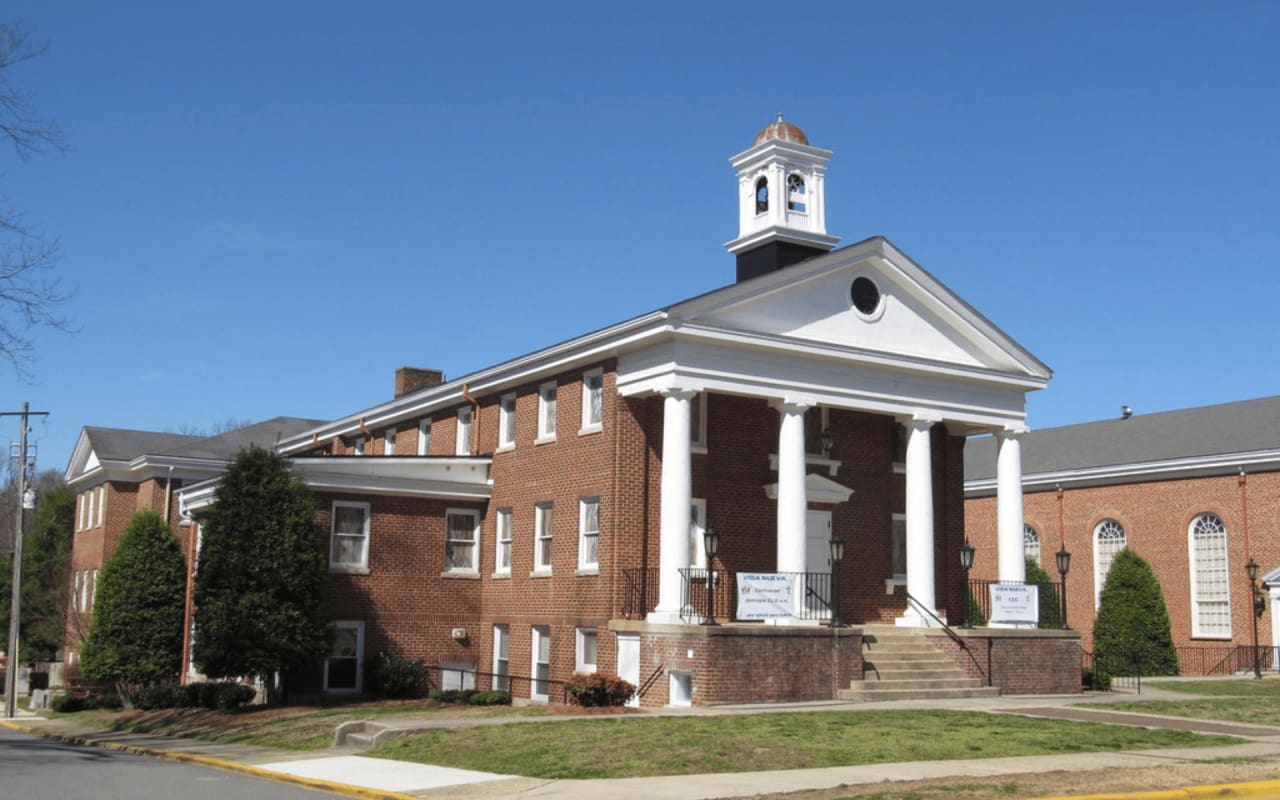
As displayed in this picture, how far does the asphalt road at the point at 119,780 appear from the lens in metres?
15.3

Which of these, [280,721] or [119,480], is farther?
[119,480]

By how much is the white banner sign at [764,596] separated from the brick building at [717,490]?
0.22ft

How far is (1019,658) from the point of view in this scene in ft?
95.3

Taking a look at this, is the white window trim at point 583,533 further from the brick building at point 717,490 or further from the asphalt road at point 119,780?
the asphalt road at point 119,780

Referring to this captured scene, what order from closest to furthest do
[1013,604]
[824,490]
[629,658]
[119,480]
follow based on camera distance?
[629,658], [1013,604], [824,490], [119,480]

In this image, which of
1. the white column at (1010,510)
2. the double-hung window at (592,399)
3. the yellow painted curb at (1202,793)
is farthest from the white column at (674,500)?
the yellow painted curb at (1202,793)

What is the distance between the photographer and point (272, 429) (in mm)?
49938

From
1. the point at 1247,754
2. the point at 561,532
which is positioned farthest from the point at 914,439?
the point at 1247,754

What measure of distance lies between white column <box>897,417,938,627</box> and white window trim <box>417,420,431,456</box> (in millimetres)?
14157

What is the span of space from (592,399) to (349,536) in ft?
22.6

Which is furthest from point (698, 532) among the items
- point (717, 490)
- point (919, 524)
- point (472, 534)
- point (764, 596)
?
point (472, 534)

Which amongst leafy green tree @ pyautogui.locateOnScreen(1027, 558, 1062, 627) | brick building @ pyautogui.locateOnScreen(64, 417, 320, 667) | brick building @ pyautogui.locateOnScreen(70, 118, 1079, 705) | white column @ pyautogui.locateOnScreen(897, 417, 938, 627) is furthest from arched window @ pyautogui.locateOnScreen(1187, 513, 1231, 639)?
brick building @ pyautogui.locateOnScreen(64, 417, 320, 667)

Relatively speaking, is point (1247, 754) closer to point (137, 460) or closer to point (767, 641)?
point (767, 641)

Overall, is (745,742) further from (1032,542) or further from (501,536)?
(1032,542)
